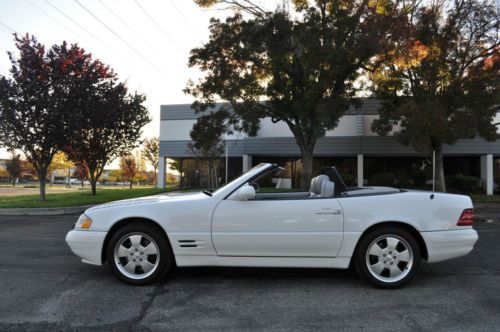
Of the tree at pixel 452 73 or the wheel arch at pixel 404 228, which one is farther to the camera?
the tree at pixel 452 73

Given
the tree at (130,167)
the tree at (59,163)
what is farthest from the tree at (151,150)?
the tree at (59,163)

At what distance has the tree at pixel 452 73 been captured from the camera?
16141 mm

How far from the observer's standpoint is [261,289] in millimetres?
4211

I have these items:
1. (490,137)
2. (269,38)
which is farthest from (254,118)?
(490,137)

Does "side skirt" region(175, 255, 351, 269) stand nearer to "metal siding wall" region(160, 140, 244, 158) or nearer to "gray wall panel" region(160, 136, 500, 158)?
"gray wall panel" region(160, 136, 500, 158)

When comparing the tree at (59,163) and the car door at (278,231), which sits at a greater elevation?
the tree at (59,163)

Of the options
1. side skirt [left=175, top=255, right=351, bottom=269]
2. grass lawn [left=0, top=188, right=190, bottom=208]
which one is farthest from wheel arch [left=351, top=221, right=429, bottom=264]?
grass lawn [left=0, top=188, right=190, bottom=208]

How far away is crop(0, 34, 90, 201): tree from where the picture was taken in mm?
14469

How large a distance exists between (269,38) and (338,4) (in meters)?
3.09

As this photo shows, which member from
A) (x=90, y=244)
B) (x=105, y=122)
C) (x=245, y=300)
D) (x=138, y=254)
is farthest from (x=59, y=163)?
(x=245, y=300)

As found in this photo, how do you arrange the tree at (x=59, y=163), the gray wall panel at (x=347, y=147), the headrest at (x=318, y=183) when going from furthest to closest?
the tree at (x=59, y=163) < the gray wall panel at (x=347, y=147) < the headrest at (x=318, y=183)

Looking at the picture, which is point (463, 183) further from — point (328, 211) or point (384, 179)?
point (328, 211)

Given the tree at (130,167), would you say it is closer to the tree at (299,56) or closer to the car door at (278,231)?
the tree at (299,56)

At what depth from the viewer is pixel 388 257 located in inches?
166
